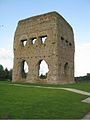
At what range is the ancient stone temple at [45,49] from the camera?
32750mm

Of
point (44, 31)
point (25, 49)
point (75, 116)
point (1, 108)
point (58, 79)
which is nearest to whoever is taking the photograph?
point (75, 116)

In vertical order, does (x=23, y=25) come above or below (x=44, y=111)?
above

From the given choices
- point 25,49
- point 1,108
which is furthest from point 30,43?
point 1,108

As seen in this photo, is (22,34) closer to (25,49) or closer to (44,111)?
(25,49)

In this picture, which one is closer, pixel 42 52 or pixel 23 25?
pixel 42 52

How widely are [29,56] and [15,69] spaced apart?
3.95m

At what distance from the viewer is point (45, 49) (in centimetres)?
3381

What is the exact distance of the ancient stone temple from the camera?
107 feet

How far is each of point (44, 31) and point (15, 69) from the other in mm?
8360

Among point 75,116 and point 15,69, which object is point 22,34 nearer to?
point 15,69

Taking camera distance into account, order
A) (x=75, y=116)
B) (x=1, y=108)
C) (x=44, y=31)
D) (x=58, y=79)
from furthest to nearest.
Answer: (x=44, y=31) < (x=58, y=79) < (x=1, y=108) < (x=75, y=116)

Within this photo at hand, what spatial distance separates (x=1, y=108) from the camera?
30.5ft

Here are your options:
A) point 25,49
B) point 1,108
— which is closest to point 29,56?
point 25,49

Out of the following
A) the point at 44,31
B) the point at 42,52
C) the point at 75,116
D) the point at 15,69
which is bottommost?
the point at 75,116
